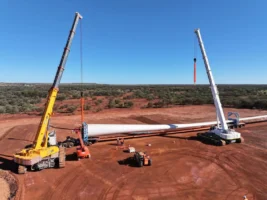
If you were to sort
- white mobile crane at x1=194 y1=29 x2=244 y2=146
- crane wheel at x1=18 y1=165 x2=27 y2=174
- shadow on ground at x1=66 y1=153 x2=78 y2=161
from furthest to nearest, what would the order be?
1. white mobile crane at x1=194 y1=29 x2=244 y2=146
2. shadow on ground at x1=66 y1=153 x2=78 y2=161
3. crane wheel at x1=18 y1=165 x2=27 y2=174

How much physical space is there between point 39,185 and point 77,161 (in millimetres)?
3157

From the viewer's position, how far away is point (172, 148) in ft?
50.8

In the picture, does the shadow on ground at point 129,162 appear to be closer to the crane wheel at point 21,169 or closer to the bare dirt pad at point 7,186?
the crane wheel at point 21,169

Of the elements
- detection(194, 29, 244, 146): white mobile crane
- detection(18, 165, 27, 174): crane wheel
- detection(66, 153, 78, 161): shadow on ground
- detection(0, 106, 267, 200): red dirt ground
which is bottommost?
detection(0, 106, 267, 200): red dirt ground

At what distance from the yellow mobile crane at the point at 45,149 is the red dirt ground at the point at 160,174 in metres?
0.46

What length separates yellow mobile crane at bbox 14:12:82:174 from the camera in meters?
10.8

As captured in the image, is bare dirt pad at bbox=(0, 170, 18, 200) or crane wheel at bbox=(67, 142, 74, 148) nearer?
bare dirt pad at bbox=(0, 170, 18, 200)

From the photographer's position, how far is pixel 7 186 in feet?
32.0

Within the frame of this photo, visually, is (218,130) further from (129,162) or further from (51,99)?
(51,99)

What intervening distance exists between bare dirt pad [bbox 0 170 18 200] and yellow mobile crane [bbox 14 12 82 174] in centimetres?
60

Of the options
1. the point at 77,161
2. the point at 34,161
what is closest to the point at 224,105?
the point at 77,161

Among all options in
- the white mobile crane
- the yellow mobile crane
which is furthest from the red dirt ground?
the white mobile crane

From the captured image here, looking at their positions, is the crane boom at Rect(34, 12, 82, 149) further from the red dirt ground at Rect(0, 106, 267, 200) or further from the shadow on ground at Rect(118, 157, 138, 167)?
the shadow on ground at Rect(118, 157, 138, 167)

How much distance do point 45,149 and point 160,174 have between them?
6.51m
